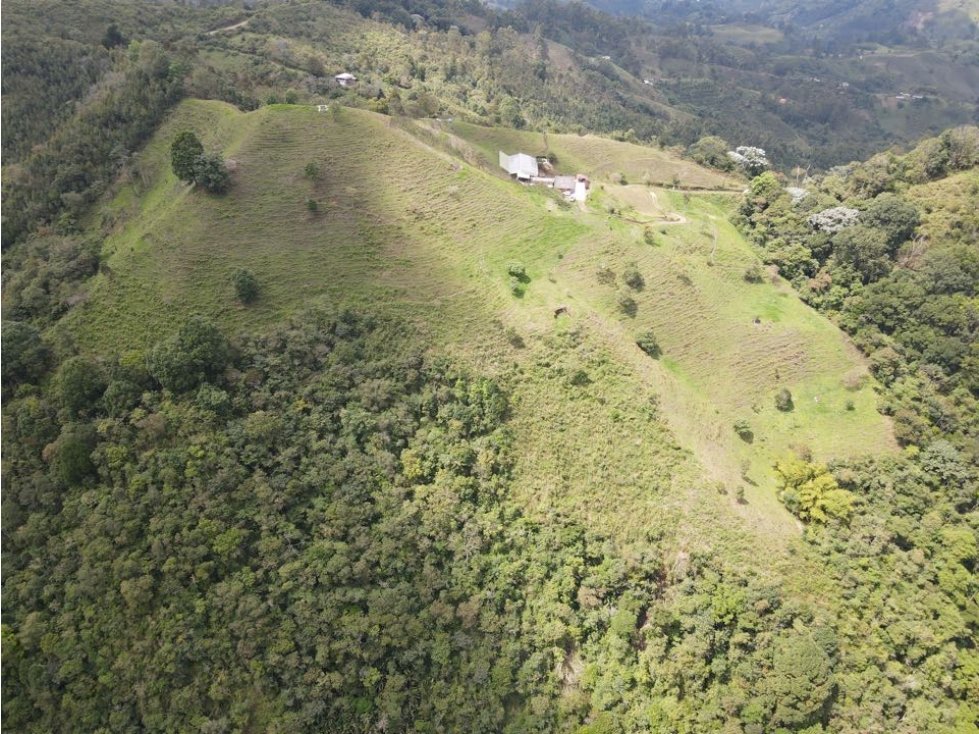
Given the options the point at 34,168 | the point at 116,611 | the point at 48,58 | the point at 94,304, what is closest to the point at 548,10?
the point at 48,58

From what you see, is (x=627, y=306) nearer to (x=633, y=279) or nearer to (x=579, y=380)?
→ (x=633, y=279)

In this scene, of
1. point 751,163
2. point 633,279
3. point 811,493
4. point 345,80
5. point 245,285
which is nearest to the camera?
point 811,493

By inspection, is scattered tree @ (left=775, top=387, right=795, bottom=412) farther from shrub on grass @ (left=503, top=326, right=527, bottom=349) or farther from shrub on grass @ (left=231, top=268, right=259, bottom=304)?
shrub on grass @ (left=231, top=268, right=259, bottom=304)

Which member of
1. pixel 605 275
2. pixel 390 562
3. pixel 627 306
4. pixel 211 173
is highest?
pixel 211 173

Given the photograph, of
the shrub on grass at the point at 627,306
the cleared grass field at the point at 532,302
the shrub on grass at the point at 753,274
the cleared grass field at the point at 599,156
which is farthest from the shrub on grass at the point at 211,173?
the shrub on grass at the point at 753,274

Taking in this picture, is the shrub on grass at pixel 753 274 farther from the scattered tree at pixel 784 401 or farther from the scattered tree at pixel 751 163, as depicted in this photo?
the scattered tree at pixel 751 163

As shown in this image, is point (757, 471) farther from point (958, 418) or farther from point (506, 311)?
point (506, 311)

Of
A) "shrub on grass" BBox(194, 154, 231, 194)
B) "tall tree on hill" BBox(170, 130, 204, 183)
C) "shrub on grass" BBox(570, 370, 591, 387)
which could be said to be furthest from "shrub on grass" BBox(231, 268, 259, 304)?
"shrub on grass" BBox(570, 370, 591, 387)

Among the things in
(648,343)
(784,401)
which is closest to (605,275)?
(648,343)
